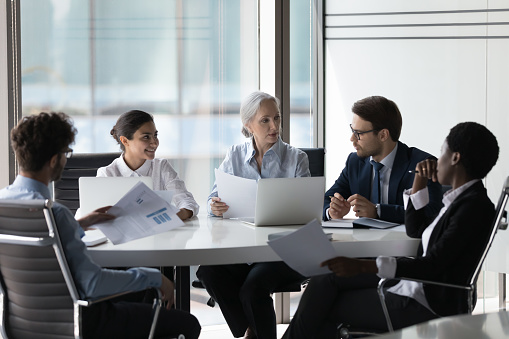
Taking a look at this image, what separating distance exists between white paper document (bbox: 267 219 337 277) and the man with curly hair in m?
0.46

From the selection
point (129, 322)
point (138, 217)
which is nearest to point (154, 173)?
point (138, 217)

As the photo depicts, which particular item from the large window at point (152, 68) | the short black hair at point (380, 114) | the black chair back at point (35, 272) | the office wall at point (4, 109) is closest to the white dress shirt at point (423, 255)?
the short black hair at point (380, 114)

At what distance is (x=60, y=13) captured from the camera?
15.5 ft

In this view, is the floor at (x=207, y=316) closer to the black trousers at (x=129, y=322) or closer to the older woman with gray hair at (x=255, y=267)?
the older woman with gray hair at (x=255, y=267)

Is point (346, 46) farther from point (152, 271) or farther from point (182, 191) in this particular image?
point (152, 271)

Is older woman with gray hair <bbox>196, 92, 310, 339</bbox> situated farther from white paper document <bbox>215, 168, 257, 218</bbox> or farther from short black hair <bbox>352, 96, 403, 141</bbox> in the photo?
short black hair <bbox>352, 96, 403, 141</bbox>

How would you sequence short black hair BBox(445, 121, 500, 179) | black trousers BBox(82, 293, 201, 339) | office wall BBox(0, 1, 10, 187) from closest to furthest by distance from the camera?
1. black trousers BBox(82, 293, 201, 339)
2. short black hair BBox(445, 121, 500, 179)
3. office wall BBox(0, 1, 10, 187)

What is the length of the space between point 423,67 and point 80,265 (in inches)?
136

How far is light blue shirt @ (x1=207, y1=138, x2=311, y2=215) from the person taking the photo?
4.08m

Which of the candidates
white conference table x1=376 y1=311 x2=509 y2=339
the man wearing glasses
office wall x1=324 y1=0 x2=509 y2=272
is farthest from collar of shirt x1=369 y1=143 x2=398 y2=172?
white conference table x1=376 y1=311 x2=509 y2=339

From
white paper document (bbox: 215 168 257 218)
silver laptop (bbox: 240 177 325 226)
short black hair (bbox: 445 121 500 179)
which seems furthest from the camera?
white paper document (bbox: 215 168 257 218)

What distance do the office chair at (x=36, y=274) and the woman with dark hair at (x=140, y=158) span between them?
1.44 meters

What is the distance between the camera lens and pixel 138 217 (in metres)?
2.83

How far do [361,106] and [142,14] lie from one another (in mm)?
1917
